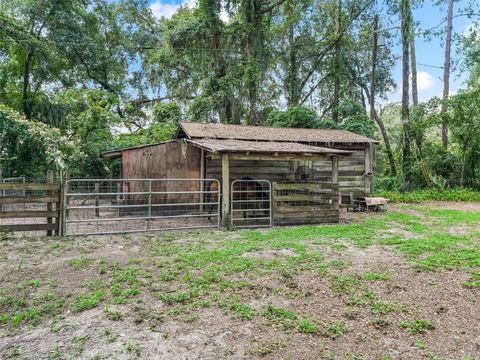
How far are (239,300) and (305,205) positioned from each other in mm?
6127

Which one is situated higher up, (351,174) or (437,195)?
(351,174)

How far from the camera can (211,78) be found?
21078 millimetres

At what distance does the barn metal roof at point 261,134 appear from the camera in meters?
12.4

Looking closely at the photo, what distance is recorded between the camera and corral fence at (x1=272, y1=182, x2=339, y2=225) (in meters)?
9.30

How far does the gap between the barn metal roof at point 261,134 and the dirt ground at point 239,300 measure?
20.4 ft

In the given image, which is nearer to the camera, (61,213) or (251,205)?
(61,213)

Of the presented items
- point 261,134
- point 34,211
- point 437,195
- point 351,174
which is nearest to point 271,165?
point 261,134

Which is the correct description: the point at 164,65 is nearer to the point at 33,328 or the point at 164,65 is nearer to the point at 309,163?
the point at 309,163

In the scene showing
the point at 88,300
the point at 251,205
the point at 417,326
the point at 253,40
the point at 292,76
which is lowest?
the point at 417,326

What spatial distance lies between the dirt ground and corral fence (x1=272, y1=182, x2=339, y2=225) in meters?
2.41

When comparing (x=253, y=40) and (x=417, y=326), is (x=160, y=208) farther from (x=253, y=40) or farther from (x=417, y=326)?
(x=253, y=40)

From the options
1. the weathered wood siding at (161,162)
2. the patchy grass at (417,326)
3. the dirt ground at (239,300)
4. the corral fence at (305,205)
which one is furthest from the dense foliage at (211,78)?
the patchy grass at (417,326)

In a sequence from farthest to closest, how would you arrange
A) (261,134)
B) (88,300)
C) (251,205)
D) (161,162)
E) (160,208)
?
(261,134)
(161,162)
(160,208)
(251,205)
(88,300)

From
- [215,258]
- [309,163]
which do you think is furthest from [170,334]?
[309,163]
